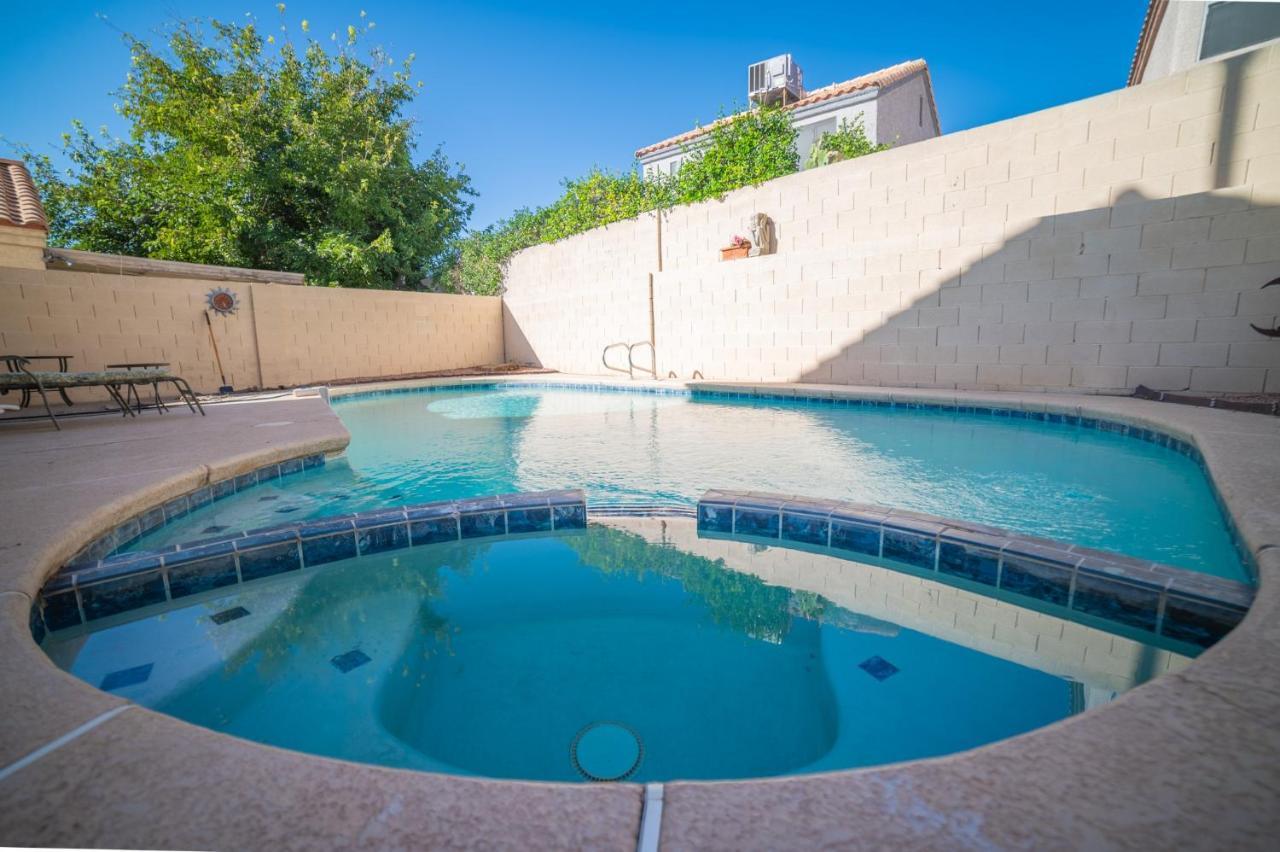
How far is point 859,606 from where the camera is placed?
1861mm

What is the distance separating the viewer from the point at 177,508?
2670 millimetres

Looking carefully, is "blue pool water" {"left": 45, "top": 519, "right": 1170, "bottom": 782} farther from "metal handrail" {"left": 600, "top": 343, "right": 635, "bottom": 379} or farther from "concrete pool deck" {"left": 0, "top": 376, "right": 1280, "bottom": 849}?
"metal handrail" {"left": 600, "top": 343, "right": 635, "bottom": 379}

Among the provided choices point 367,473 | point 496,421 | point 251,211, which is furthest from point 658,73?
point 367,473

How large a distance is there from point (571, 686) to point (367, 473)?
2.91 metres

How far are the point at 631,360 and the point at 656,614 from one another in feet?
25.2

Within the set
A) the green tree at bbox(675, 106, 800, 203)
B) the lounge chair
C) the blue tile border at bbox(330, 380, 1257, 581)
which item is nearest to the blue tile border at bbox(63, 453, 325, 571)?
the lounge chair

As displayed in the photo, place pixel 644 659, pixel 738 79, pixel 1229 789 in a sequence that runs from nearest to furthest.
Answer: pixel 1229 789 → pixel 644 659 → pixel 738 79

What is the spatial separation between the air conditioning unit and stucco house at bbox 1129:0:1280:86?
32.3ft

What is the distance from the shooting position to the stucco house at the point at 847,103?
13.7 metres

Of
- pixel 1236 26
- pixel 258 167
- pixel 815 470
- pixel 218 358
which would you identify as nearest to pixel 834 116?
pixel 1236 26

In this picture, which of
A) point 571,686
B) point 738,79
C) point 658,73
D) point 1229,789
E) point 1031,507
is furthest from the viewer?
point 738,79

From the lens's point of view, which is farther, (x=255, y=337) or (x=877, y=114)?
(x=877, y=114)

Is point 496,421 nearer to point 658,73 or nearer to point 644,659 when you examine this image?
point 644,659

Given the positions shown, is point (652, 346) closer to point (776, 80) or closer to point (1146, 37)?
point (1146, 37)
